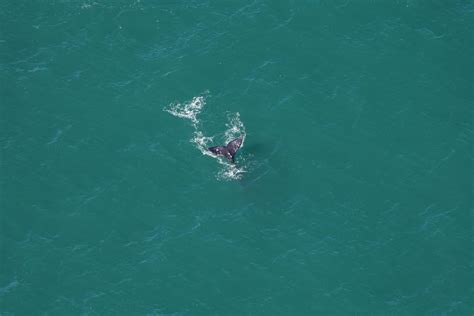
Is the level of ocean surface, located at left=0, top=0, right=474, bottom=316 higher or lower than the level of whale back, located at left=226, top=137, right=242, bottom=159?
lower

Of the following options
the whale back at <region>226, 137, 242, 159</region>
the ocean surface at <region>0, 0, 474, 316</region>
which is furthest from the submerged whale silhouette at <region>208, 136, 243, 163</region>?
the ocean surface at <region>0, 0, 474, 316</region>

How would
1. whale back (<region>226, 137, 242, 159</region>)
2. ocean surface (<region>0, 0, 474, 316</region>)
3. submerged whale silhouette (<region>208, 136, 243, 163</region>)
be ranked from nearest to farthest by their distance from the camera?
ocean surface (<region>0, 0, 474, 316</region>) < whale back (<region>226, 137, 242, 159</region>) < submerged whale silhouette (<region>208, 136, 243, 163</region>)

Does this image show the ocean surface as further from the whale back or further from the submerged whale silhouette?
the whale back

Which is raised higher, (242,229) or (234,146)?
(234,146)

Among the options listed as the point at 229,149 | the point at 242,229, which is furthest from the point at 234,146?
the point at 242,229

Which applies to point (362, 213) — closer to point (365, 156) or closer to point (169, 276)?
point (365, 156)

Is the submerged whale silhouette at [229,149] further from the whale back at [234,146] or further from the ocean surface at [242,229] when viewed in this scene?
the ocean surface at [242,229]

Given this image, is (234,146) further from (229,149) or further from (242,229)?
(242,229)

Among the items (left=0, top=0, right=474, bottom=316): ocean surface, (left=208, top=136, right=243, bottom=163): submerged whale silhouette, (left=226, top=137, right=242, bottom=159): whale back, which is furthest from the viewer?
(left=208, top=136, right=243, bottom=163): submerged whale silhouette
